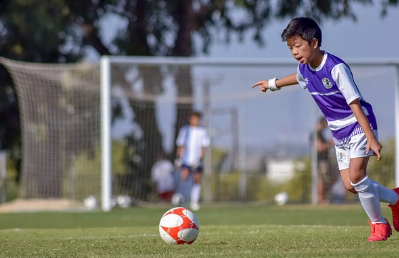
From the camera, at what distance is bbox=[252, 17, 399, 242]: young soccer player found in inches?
261

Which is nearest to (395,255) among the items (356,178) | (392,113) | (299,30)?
(356,178)

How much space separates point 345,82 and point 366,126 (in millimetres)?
400

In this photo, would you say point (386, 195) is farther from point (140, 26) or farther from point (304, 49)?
point (140, 26)

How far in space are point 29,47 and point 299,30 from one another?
58.3 ft

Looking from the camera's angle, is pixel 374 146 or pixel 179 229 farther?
pixel 179 229

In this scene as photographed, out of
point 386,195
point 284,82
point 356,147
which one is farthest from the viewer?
point 284,82

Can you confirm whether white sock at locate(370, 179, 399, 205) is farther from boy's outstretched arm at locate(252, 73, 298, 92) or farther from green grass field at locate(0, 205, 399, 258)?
boy's outstretched arm at locate(252, 73, 298, 92)

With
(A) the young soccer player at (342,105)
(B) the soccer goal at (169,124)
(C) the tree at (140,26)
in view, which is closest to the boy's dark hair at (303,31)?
(A) the young soccer player at (342,105)

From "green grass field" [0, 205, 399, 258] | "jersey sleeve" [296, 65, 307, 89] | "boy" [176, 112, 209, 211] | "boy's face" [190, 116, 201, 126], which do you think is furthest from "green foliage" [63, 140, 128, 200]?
"jersey sleeve" [296, 65, 307, 89]

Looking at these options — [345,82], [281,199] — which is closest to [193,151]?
[281,199]

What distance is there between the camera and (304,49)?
22.0 ft

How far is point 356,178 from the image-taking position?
22.0 ft

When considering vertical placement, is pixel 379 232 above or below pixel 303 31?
below

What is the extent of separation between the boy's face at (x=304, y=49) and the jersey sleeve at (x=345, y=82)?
233 mm
